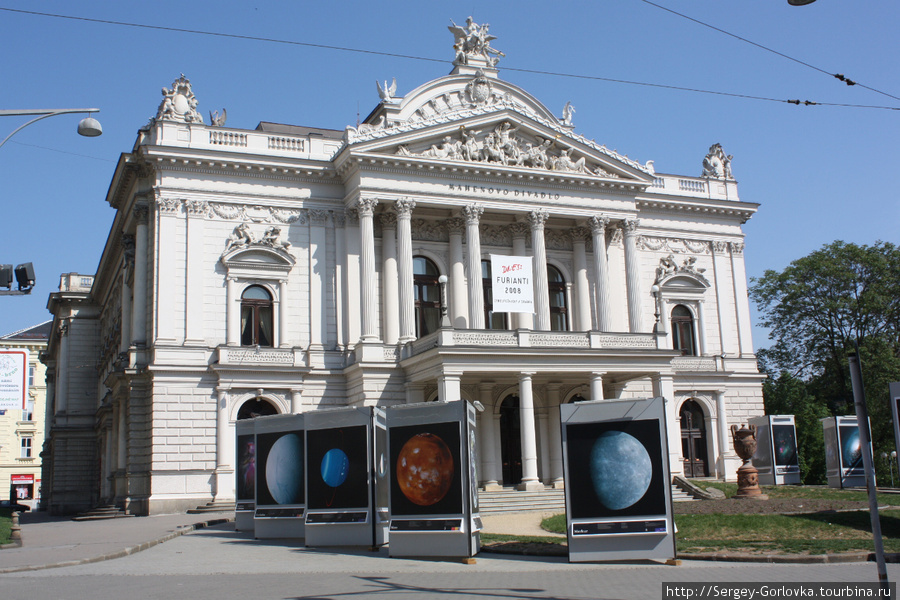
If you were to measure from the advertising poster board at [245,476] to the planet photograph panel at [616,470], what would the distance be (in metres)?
10.2

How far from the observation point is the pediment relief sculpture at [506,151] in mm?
41062

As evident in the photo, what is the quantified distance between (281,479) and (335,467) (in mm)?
2664

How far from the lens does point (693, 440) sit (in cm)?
4541

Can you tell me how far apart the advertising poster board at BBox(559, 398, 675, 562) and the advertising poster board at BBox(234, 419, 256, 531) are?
33.4 feet

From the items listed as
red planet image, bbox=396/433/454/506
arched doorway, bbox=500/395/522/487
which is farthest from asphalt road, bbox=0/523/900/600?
arched doorway, bbox=500/395/522/487

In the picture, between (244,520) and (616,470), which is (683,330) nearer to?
(244,520)

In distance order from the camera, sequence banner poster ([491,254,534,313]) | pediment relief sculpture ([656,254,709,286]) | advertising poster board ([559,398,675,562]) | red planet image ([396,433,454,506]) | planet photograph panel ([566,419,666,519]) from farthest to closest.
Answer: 1. pediment relief sculpture ([656,254,709,286])
2. banner poster ([491,254,534,313])
3. red planet image ([396,433,454,506])
4. planet photograph panel ([566,419,666,519])
5. advertising poster board ([559,398,675,562])

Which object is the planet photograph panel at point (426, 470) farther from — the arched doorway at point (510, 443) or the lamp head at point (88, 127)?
the arched doorway at point (510, 443)

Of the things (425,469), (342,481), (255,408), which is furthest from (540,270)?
(425,469)

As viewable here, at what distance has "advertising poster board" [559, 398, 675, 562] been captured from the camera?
16672 mm

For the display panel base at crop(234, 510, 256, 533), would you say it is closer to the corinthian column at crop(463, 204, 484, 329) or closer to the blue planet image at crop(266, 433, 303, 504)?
the blue planet image at crop(266, 433, 303, 504)

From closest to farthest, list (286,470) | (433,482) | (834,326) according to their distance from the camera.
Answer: (433,482) < (286,470) < (834,326)

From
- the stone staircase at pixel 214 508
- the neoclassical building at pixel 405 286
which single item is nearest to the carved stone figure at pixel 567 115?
the neoclassical building at pixel 405 286

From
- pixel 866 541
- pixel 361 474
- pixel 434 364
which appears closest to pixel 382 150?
pixel 434 364
